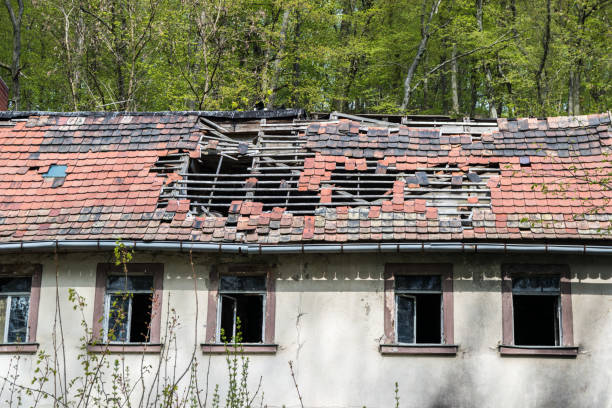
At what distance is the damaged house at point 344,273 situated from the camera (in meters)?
12.6

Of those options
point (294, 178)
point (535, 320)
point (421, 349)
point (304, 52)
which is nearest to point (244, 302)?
point (294, 178)

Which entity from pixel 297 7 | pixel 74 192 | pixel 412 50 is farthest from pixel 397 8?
pixel 74 192

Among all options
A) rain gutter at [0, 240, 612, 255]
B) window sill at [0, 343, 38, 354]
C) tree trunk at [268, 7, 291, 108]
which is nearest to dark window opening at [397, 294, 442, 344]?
rain gutter at [0, 240, 612, 255]

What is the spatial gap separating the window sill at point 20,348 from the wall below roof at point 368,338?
4.8 inches

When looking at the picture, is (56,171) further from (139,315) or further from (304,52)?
(304,52)

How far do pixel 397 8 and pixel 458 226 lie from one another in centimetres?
1969

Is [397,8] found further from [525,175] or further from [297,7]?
[525,175]

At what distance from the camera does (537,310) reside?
13133 millimetres

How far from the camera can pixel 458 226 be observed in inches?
508

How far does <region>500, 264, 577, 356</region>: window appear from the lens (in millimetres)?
12633

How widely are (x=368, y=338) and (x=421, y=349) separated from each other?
0.88m

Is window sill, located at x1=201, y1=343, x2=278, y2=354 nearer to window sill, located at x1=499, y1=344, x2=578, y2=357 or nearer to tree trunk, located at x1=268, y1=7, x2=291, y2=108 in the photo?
window sill, located at x1=499, y1=344, x2=578, y2=357

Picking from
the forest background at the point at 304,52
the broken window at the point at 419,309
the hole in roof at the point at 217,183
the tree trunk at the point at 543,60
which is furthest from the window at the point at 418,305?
the tree trunk at the point at 543,60

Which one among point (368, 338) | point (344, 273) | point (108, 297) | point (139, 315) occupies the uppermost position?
point (344, 273)
